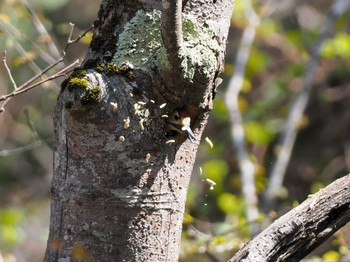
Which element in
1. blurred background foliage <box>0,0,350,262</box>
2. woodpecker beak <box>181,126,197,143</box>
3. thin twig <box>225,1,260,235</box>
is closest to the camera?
woodpecker beak <box>181,126,197,143</box>

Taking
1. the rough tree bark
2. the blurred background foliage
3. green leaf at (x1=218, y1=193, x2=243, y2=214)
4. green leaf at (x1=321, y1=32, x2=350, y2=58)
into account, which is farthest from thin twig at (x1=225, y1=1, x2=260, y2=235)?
the rough tree bark

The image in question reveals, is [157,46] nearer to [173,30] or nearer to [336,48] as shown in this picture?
[173,30]

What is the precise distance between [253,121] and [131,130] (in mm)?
3889

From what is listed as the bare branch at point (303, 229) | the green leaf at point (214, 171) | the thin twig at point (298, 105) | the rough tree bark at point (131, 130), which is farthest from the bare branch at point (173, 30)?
the green leaf at point (214, 171)

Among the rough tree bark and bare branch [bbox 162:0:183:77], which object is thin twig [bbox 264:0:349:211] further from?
bare branch [bbox 162:0:183:77]

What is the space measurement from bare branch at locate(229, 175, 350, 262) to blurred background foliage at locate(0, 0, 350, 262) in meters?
2.73

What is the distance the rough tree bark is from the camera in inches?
49.9

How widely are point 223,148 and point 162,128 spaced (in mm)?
4176

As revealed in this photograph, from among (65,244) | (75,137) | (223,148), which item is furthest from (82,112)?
(223,148)

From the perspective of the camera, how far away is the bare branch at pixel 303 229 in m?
1.42

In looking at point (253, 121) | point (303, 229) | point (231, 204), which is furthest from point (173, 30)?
point (253, 121)

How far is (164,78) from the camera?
4.18 feet

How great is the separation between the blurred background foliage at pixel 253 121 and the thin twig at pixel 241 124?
98 millimetres

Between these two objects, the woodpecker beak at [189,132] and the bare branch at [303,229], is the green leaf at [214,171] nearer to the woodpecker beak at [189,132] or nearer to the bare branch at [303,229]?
the bare branch at [303,229]
